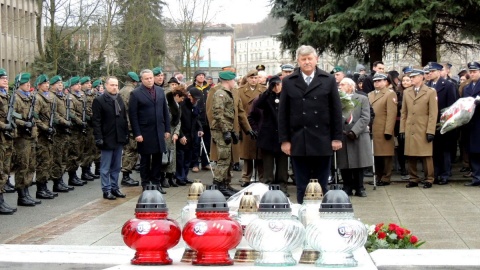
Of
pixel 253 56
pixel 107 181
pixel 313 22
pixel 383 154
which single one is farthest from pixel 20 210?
pixel 253 56

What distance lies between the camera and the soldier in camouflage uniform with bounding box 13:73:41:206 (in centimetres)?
1470

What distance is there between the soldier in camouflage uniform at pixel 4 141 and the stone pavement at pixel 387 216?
0.96 m

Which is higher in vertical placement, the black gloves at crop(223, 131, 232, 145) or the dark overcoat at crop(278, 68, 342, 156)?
the dark overcoat at crop(278, 68, 342, 156)

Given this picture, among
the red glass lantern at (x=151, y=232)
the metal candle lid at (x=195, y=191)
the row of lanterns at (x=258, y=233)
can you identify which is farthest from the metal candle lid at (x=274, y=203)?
the metal candle lid at (x=195, y=191)

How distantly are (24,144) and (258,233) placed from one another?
9.99m

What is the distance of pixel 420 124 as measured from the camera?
1683 cm

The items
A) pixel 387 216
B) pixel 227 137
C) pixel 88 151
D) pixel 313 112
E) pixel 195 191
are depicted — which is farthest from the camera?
pixel 88 151

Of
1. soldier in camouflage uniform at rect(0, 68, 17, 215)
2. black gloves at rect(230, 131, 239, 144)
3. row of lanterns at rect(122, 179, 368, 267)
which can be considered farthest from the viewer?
black gloves at rect(230, 131, 239, 144)

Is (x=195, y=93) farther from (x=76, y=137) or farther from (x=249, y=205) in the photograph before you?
(x=249, y=205)

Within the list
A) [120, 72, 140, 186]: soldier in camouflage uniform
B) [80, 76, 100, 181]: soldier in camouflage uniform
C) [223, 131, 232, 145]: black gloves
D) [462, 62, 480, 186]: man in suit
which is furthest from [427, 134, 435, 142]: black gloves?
[80, 76, 100, 181]: soldier in camouflage uniform

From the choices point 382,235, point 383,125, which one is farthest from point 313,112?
point 383,125

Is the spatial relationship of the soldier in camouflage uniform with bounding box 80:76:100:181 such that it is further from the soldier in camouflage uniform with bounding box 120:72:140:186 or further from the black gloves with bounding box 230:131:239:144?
the black gloves with bounding box 230:131:239:144

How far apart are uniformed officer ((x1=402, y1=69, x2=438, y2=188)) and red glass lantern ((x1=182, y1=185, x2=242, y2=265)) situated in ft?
37.8

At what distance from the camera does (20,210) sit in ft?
47.8
